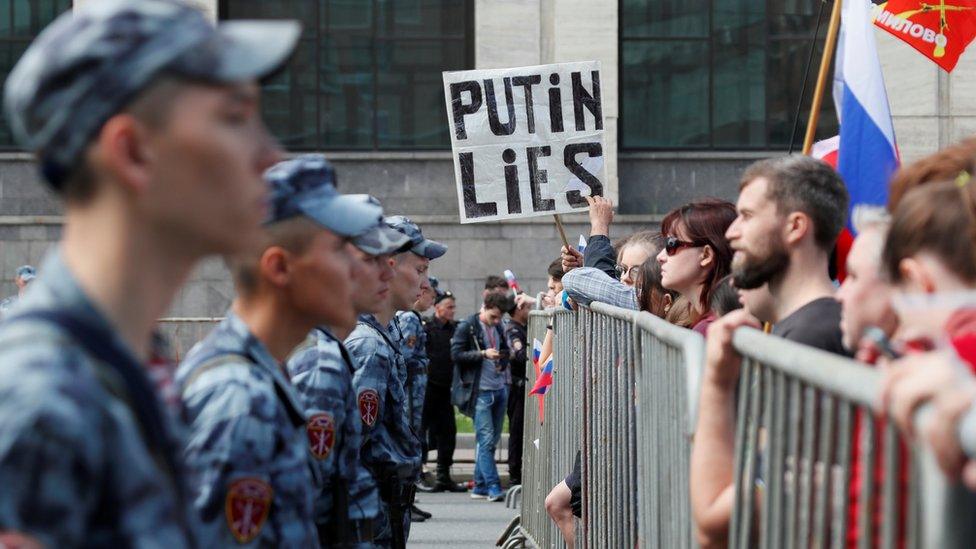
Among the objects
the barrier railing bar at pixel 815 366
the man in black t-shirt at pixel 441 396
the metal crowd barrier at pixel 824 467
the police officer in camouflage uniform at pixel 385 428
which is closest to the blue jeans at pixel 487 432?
the man in black t-shirt at pixel 441 396

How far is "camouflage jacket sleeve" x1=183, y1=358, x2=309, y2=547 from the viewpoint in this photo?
118 inches

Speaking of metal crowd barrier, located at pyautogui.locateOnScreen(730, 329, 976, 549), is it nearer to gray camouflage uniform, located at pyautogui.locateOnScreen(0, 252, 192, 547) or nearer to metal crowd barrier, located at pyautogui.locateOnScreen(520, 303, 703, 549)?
metal crowd barrier, located at pyautogui.locateOnScreen(520, 303, 703, 549)

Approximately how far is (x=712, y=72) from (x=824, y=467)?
21644 millimetres

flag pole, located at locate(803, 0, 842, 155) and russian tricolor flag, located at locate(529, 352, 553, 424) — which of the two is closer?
flag pole, located at locate(803, 0, 842, 155)

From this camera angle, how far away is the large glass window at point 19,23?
23484mm

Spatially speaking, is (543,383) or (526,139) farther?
(526,139)

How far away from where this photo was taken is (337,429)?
4.39 m

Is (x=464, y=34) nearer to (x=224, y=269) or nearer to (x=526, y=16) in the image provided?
(x=526, y=16)

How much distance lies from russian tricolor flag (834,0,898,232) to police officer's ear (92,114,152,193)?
4.41 m

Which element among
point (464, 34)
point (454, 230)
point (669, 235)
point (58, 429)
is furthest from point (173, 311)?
point (58, 429)

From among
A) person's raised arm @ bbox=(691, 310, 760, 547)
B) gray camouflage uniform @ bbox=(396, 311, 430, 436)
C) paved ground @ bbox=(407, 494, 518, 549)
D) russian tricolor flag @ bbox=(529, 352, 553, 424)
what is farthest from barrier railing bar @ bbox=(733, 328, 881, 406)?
paved ground @ bbox=(407, 494, 518, 549)

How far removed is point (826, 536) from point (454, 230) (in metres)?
20.6

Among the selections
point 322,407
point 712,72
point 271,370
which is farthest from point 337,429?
point 712,72

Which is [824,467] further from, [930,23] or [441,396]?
[441,396]
